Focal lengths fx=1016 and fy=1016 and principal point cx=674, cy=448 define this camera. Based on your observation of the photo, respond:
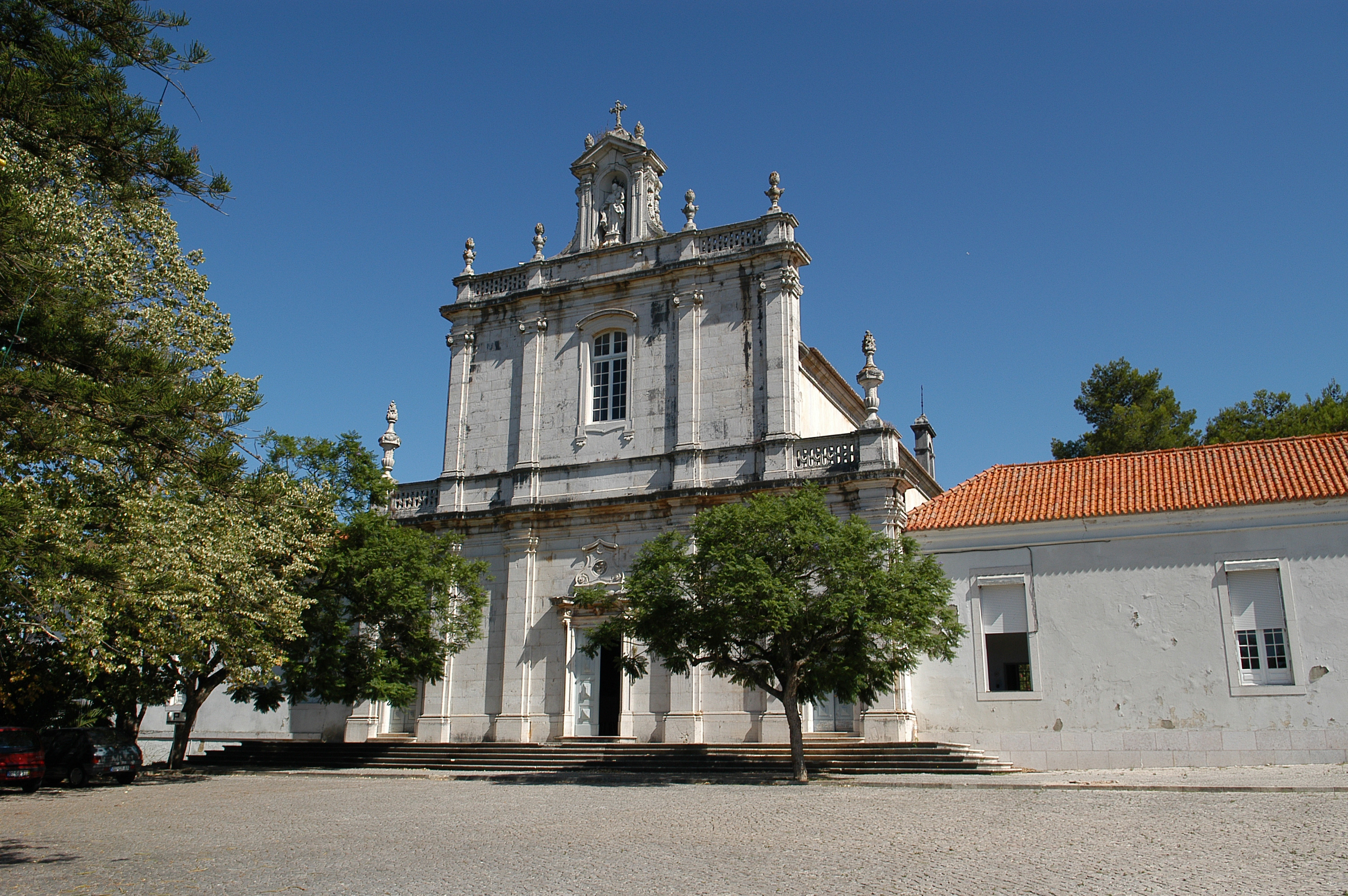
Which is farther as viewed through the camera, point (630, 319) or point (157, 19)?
point (630, 319)

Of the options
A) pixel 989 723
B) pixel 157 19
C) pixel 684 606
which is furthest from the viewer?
pixel 989 723

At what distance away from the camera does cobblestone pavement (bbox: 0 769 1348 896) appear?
24.6 feet

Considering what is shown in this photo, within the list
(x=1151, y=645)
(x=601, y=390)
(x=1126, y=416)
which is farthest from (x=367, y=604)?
(x=1126, y=416)

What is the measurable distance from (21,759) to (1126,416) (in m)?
31.1

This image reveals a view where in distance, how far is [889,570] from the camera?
53.7 feet

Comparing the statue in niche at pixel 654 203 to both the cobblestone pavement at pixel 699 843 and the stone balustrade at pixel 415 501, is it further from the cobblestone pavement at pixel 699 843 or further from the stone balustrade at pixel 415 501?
the cobblestone pavement at pixel 699 843

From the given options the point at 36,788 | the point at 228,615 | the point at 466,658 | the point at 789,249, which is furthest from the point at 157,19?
the point at 466,658

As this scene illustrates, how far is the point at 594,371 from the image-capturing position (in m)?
24.5

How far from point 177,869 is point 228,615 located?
8.82m

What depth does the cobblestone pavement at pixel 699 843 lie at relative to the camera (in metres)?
7.51

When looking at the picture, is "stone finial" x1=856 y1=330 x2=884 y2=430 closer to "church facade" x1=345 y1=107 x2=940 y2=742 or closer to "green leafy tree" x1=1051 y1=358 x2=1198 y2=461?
"church facade" x1=345 y1=107 x2=940 y2=742

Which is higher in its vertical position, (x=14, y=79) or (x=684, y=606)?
(x=14, y=79)

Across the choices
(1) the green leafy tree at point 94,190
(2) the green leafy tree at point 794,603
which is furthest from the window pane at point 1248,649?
(1) the green leafy tree at point 94,190

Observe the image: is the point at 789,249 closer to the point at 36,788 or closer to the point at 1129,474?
the point at 1129,474
